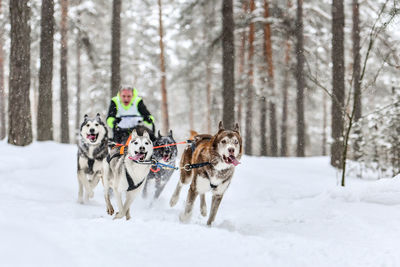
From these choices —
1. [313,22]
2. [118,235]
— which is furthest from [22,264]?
[313,22]

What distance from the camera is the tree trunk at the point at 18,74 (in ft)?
29.5

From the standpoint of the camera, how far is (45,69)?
1168 cm

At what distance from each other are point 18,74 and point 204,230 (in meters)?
7.56

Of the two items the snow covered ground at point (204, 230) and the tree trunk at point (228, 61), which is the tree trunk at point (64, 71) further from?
the snow covered ground at point (204, 230)

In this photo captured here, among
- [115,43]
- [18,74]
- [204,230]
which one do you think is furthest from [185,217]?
[115,43]

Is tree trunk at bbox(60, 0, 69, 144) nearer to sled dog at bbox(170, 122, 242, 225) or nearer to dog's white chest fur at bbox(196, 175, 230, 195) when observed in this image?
sled dog at bbox(170, 122, 242, 225)

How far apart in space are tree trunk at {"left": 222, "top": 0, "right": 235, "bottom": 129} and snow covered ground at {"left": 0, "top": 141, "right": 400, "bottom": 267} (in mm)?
3870

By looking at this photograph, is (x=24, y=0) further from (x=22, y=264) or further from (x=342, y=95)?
(x=342, y=95)

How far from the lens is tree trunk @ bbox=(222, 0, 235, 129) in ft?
35.7

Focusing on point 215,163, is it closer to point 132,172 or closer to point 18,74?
point 132,172

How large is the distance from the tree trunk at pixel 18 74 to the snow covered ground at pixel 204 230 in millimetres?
1553

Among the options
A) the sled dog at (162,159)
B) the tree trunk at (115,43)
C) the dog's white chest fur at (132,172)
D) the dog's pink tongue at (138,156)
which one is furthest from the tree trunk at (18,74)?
the dog's pink tongue at (138,156)

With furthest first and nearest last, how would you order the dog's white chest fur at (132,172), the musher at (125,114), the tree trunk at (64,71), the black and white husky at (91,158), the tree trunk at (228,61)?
the tree trunk at (64,71) < the tree trunk at (228,61) < the musher at (125,114) < the black and white husky at (91,158) < the dog's white chest fur at (132,172)

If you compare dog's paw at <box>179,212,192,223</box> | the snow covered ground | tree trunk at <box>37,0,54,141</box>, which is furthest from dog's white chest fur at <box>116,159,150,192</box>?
tree trunk at <box>37,0,54,141</box>
